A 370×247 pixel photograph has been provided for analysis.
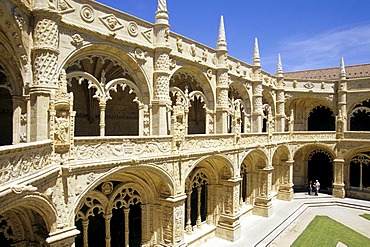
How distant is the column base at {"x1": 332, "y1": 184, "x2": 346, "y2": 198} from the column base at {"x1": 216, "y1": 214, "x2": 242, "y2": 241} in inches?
533

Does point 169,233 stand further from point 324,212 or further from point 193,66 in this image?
point 324,212

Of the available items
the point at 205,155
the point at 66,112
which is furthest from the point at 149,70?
the point at 66,112

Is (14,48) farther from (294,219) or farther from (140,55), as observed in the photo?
(294,219)

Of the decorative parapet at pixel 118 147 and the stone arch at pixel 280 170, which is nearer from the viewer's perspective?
the decorative parapet at pixel 118 147

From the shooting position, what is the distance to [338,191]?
25.2 meters

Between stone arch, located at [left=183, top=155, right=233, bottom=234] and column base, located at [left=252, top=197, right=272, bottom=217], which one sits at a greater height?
stone arch, located at [left=183, top=155, right=233, bottom=234]

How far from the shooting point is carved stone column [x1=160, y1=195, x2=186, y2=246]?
38.7 ft

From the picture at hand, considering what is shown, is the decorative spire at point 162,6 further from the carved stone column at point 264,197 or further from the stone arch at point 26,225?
Answer: the carved stone column at point 264,197

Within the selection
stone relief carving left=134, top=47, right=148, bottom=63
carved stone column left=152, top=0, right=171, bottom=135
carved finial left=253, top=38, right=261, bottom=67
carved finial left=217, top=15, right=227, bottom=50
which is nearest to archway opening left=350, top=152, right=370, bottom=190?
carved finial left=253, top=38, right=261, bottom=67

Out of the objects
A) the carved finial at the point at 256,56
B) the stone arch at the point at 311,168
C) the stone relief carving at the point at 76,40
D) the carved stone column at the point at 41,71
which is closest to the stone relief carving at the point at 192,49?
the stone relief carving at the point at 76,40

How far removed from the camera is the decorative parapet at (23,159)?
16.2 feet

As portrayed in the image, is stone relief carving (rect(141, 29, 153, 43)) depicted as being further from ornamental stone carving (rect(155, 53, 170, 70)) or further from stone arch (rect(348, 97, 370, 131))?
stone arch (rect(348, 97, 370, 131))

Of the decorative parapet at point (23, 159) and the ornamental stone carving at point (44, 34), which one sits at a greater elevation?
the ornamental stone carving at point (44, 34)

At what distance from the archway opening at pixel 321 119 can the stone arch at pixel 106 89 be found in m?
19.2
